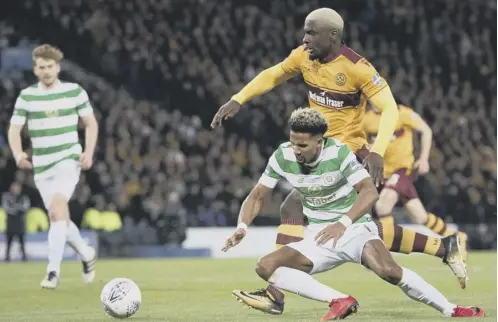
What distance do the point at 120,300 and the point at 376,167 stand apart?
6.32ft

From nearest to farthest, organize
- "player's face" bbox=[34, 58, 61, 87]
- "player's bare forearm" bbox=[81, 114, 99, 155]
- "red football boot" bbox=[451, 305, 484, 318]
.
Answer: "red football boot" bbox=[451, 305, 484, 318]
"player's face" bbox=[34, 58, 61, 87]
"player's bare forearm" bbox=[81, 114, 99, 155]

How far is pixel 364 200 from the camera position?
727 centimetres

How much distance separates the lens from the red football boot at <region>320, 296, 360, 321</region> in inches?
285

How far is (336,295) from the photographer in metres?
7.38

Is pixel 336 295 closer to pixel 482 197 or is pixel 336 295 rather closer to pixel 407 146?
pixel 407 146

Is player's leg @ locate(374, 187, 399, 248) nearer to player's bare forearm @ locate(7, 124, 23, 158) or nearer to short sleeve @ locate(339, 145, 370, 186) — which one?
player's bare forearm @ locate(7, 124, 23, 158)

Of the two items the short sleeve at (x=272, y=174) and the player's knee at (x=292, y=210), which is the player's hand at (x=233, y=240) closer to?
the short sleeve at (x=272, y=174)

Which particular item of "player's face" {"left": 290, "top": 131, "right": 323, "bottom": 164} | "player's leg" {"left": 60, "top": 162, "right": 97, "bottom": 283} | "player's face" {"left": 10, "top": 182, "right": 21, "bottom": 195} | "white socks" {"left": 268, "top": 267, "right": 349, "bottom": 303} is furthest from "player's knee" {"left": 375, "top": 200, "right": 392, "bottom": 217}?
"player's face" {"left": 10, "top": 182, "right": 21, "bottom": 195}

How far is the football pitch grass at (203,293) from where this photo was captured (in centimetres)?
815

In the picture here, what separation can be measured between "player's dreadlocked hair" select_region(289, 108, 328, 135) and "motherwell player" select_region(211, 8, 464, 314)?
36.6 inches

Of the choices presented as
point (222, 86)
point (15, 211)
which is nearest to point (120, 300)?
point (15, 211)

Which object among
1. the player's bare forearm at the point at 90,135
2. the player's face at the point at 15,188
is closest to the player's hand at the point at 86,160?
the player's bare forearm at the point at 90,135

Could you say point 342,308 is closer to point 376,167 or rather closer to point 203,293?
point 376,167

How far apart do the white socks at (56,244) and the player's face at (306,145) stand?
3787 mm
